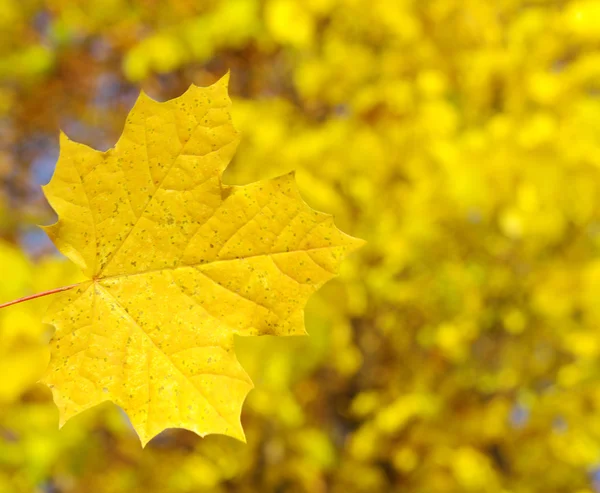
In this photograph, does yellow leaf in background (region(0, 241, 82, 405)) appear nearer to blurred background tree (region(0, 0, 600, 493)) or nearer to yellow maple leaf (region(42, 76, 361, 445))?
blurred background tree (region(0, 0, 600, 493))

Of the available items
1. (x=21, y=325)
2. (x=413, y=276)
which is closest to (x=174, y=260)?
(x=21, y=325)

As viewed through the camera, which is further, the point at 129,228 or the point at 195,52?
the point at 195,52

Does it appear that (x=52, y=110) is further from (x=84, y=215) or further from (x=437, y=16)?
(x=84, y=215)

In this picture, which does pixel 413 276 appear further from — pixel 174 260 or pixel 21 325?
pixel 174 260

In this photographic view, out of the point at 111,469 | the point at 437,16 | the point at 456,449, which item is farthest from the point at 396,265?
the point at 111,469

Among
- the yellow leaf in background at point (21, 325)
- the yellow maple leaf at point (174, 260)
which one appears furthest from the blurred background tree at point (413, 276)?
the yellow maple leaf at point (174, 260)

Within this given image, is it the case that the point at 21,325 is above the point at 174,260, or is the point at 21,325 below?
below
